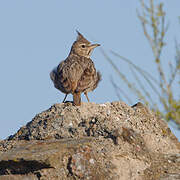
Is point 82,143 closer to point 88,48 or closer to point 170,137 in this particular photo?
point 170,137

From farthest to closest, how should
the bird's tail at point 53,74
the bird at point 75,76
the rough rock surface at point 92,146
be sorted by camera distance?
the bird's tail at point 53,74, the bird at point 75,76, the rough rock surface at point 92,146

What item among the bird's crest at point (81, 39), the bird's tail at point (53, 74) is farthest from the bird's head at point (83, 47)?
the bird's tail at point (53, 74)

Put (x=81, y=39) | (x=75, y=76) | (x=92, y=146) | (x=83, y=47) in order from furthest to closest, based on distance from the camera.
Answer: (x=81, y=39)
(x=83, y=47)
(x=75, y=76)
(x=92, y=146)

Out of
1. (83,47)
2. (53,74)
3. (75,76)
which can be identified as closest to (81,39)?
(83,47)

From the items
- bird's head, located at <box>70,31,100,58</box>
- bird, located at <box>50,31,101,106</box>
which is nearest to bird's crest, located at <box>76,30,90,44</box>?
bird's head, located at <box>70,31,100,58</box>

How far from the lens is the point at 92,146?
13.9 ft

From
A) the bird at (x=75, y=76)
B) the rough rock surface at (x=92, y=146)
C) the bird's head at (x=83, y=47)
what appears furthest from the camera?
the bird's head at (x=83, y=47)

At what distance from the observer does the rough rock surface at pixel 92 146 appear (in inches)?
160

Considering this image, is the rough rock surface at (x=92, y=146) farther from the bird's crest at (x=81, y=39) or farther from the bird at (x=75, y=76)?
the bird's crest at (x=81, y=39)

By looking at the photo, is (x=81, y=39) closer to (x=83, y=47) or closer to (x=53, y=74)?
(x=83, y=47)

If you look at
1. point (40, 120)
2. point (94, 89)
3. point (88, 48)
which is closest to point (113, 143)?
point (40, 120)

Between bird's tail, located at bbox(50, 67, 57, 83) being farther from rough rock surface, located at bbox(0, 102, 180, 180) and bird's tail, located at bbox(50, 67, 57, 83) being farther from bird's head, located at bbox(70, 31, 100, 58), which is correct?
rough rock surface, located at bbox(0, 102, 180, 180)

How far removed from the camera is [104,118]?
4914mm

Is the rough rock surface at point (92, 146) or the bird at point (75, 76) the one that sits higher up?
the bird at point (75, 76)
